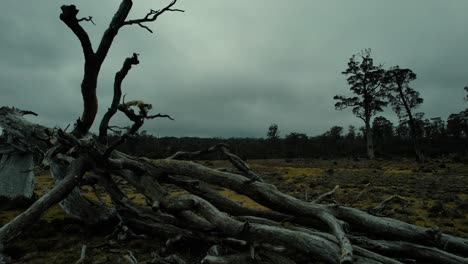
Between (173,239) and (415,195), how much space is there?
9.83 meters

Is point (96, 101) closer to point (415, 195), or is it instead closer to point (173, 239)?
point (173, 239)

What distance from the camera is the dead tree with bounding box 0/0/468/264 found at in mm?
5062

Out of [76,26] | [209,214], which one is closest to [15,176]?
[76,26]

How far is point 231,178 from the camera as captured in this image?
6.54 metres

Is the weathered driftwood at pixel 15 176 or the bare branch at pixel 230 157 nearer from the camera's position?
the bare branch at pixel 230 157

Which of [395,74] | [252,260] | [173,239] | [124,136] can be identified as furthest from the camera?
[395,74]

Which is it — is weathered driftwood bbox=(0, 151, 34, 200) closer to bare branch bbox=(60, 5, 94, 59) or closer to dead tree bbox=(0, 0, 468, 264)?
dead tree bbox=(0, 0, 468, 264)

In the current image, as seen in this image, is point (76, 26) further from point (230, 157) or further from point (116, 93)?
point (230, 157)

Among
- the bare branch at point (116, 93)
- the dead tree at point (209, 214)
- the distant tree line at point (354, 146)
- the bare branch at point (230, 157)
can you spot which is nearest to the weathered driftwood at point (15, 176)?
the dead tree at point (209, 214)

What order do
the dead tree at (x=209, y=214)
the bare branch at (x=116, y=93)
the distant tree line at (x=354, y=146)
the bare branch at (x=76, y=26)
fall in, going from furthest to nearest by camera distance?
the distant tree line at (x=354, y=146), the bare branch at (x=116, y=93), the bare branch at (x=76, y=26), the dead tree at (x=209, y=214)

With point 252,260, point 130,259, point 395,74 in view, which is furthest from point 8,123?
point 395,74

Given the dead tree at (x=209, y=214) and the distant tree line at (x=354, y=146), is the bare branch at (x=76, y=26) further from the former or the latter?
the distant tree line at (x=354, y=146)

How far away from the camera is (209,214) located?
5.53m

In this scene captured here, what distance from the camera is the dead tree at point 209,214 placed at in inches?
199
